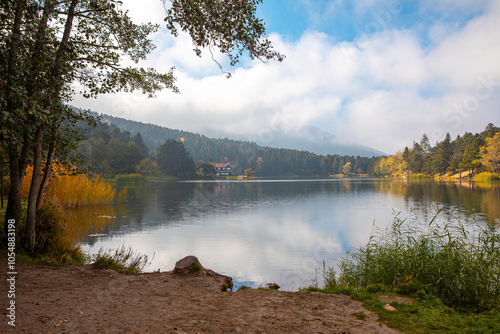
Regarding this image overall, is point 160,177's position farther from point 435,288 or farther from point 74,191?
point 435,288

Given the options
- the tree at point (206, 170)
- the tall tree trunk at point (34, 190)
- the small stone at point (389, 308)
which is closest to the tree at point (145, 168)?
the tree at point (206, 170)

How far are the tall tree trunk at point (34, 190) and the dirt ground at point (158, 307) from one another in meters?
1.10

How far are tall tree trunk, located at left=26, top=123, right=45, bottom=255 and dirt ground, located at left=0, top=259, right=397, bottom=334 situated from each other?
1103mm

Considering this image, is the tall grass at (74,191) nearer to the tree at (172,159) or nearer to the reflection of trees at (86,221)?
the reflection of trees at (86,221)

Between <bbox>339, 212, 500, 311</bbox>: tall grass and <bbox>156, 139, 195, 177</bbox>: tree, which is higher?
<bbox>156, 139, 195, 177</bbox>: tree

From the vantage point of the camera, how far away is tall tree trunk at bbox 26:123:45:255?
8.45 m

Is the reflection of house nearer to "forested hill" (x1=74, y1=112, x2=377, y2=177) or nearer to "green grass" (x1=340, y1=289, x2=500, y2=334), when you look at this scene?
"forested hill" (x1=74, y1=112, x2=377, y2=177)

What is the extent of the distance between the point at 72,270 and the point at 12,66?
4.85 metres

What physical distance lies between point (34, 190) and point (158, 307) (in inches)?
208

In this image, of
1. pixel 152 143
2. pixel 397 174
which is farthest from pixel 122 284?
pixel 152 143

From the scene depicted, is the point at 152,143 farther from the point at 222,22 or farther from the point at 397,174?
the point at 222,22

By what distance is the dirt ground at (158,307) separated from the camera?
4770 millimetres

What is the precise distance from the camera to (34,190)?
28.1 feet

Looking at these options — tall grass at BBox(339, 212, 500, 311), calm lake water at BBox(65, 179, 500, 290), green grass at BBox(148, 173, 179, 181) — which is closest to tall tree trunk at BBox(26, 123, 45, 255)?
calm lake water at BBox(65, 179, 500, 290)
